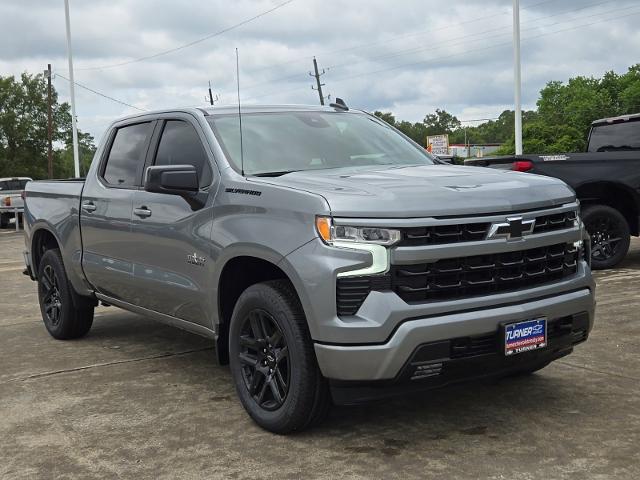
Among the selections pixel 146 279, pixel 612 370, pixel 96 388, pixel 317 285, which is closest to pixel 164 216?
pixel 146 279

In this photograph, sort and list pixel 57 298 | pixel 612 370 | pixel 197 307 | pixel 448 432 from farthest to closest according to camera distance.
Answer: pixel 57 298
pixel 612 370
pixel 197 307
pixel 448 432

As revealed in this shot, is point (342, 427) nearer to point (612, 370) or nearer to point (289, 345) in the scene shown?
point (289, 345)

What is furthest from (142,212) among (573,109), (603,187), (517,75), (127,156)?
(573,109)

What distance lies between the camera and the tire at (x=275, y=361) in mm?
3803

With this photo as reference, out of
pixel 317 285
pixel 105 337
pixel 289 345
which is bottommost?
pixel 105 337

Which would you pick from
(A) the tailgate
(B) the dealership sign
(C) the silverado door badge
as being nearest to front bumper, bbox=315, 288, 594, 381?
(C) the silverado door badge

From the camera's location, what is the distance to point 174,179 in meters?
4.43

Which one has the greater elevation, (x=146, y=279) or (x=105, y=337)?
(x=146, y=279)

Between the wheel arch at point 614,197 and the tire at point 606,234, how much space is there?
15cm

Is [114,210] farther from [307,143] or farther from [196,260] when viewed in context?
[307,143]

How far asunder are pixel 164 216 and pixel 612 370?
10.1 feet

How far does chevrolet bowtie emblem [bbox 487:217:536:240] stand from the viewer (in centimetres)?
373

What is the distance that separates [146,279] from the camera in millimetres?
5203

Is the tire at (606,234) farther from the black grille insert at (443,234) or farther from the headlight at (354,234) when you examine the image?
the headlight at (354,234)
